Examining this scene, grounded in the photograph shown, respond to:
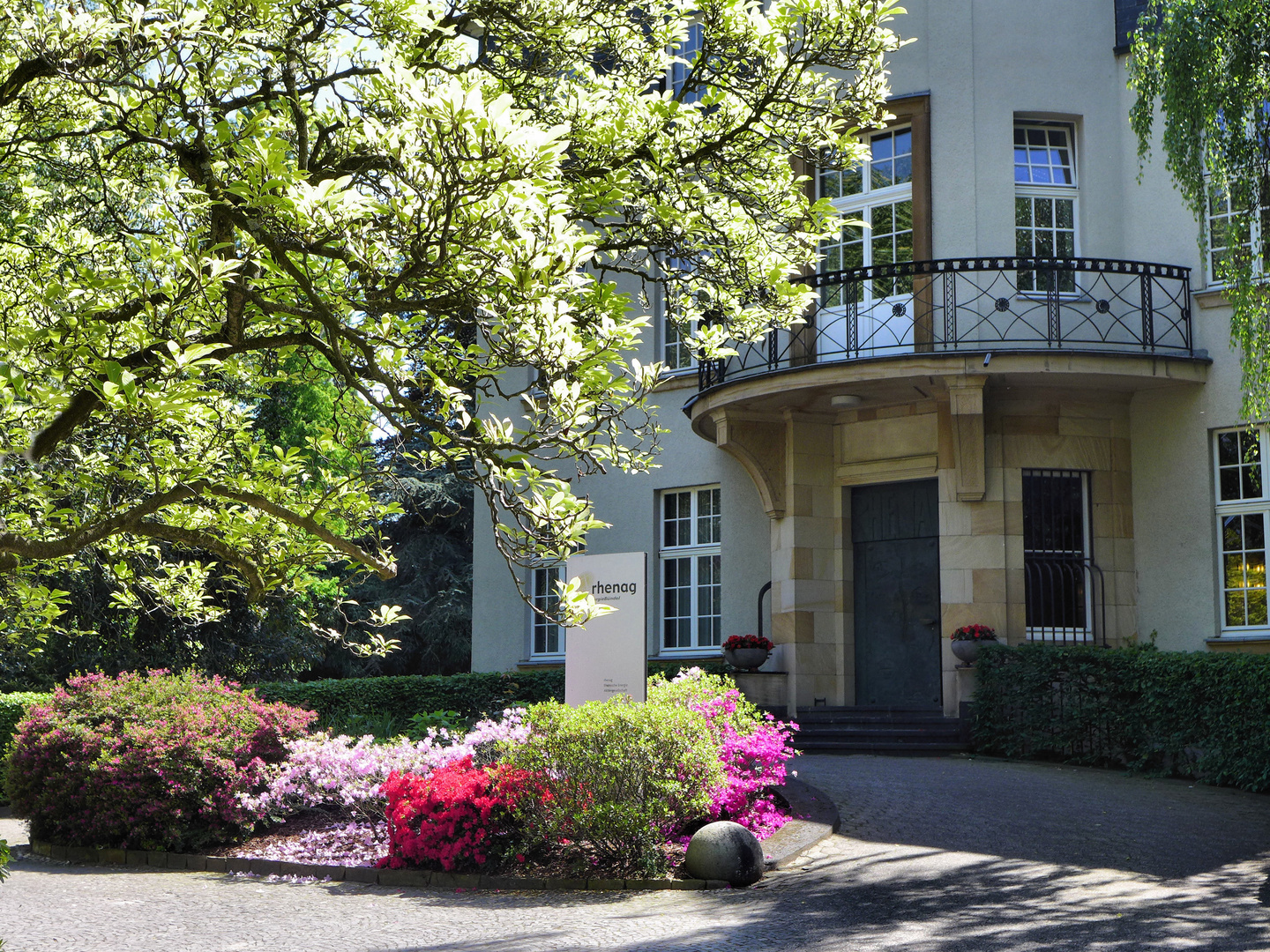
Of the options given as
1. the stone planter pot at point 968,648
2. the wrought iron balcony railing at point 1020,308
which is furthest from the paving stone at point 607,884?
the wrought iron balcony railing at point 1020,308

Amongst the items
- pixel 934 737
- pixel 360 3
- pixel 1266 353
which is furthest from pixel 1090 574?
pixel 360 3

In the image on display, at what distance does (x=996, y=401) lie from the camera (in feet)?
49.4

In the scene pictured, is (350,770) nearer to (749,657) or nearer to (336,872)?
(336,872)

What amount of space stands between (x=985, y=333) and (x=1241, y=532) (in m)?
3.66

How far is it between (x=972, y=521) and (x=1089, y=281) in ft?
10.6

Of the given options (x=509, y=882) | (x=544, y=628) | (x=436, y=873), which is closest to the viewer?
(x=509, y=882)

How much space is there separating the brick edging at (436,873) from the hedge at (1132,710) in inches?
141

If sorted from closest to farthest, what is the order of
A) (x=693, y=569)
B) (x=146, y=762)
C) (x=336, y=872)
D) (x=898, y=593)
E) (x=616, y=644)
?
(x=336, y=872), (x=146, y=762), (x=616, y=644), (x=898, y=593), (x=693, y=569)

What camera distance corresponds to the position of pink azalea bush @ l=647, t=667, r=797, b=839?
8938 mm

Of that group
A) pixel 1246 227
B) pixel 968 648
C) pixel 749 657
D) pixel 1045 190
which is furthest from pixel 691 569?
pixel 1246 227

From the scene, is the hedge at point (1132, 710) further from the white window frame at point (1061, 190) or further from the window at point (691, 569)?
the white window frame at point (1061, 190)

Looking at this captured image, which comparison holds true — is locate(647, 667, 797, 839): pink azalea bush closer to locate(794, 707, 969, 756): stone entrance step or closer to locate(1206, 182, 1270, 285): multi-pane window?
locate(794, 707, 969, 756): stone entrance step

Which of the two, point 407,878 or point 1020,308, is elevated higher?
point 1020,308

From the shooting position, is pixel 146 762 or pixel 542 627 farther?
pixel 542 627
